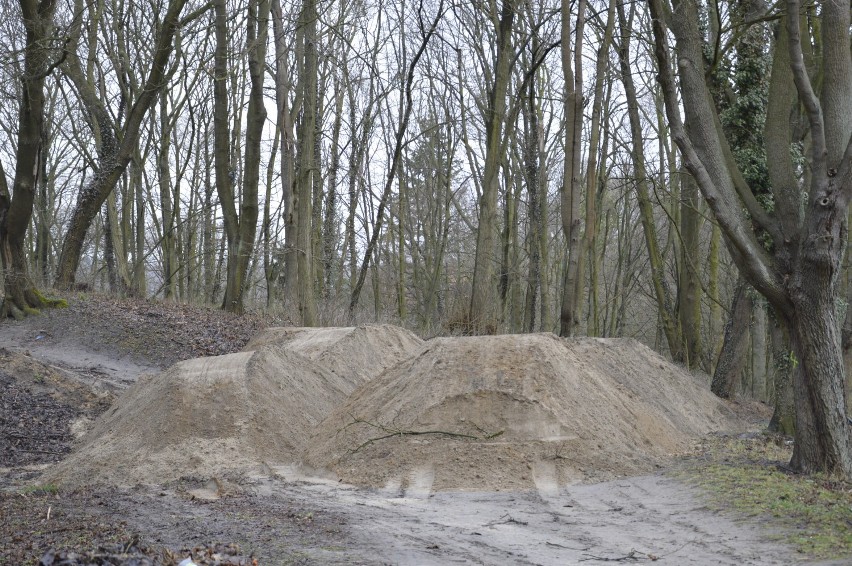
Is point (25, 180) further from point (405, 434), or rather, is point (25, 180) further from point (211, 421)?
point (405, 434)

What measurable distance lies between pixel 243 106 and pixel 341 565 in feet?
94.2

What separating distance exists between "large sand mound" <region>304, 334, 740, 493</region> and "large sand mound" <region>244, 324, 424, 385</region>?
9.86 ft

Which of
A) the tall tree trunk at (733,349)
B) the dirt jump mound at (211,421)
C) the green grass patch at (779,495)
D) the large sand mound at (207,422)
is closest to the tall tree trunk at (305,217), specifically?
the dirt jump mound at (211,421)

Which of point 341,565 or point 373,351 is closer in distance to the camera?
point 341,565

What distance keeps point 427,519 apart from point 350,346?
7478 mm

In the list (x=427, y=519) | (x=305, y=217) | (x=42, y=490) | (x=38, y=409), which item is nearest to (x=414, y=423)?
(x=427, y=519)

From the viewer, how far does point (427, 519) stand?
661 cm

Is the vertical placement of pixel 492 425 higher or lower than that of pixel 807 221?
lower

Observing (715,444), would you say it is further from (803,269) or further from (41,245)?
(41,245)

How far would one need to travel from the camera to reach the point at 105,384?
13.7 m

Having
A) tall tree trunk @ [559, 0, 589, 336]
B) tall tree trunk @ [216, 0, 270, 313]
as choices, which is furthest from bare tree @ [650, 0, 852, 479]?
tall tree trunk @ [216, 0, 270, 313]

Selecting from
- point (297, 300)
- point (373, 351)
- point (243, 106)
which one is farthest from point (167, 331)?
point (243, 106)

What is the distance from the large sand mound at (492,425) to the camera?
328 inches

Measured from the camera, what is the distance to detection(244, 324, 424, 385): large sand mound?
44.0ft
